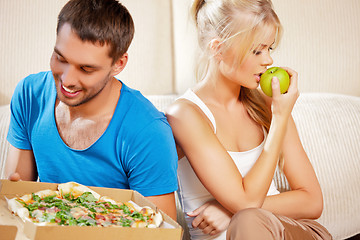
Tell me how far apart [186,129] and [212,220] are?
0.86ft

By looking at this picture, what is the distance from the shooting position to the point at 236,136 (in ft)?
4.63

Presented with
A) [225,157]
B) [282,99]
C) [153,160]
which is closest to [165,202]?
[153,160]

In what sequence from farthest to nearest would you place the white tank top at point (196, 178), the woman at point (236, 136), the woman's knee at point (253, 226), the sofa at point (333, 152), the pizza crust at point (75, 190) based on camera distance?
the sofa at point (333, 152) < the white tank top at point (196, 178) < the woman at point (236, 136) < the woman's knee at point (253, 226) < the pizza crust at point (75, 190)

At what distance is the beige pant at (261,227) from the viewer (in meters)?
1.05

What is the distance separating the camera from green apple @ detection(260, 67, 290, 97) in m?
1.28

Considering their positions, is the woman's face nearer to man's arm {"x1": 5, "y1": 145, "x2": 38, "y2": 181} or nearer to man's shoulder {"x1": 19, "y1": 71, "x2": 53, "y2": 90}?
man's shoulder {"x1": 19, "y1": 71, "x2": 53, "y2": 90}

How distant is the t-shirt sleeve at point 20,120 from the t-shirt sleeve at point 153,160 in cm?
33

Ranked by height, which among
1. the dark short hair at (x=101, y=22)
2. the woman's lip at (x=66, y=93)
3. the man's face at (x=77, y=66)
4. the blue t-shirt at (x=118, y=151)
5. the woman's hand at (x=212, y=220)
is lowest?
the woman's hand at (x=212, y=220)

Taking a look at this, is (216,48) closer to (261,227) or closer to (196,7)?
(196,7)

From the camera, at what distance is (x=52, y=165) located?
1214 mm

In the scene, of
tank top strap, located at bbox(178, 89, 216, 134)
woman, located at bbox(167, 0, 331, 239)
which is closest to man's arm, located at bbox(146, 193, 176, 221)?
woman, located at bbox(167, 0, 331, 239)

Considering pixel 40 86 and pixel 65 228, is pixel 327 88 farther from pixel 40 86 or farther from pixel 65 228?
pixel 65 228

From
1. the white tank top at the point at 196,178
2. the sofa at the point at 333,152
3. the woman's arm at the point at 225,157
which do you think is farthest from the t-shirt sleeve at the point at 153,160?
the sofa at the point at 333,152

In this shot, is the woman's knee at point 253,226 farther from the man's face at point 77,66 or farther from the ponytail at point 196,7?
the ponytail at point 196,7
